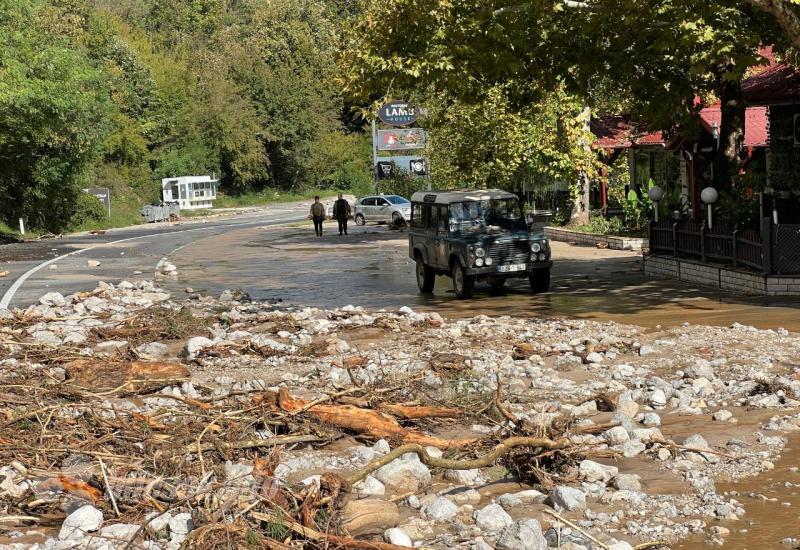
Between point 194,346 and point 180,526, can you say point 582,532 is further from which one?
point 194,346

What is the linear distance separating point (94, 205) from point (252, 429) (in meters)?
60.1

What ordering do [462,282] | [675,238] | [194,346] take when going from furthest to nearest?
[675,238], [462,282], [194,346]

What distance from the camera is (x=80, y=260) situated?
3569 cm

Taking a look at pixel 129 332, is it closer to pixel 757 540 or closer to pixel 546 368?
pixel 546 368

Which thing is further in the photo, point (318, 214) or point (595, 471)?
point (318, 214)

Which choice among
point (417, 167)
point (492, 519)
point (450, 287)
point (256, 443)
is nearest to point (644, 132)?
point (450, 287)

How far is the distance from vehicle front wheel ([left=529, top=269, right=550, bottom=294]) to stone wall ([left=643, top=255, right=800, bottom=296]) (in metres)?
2.96

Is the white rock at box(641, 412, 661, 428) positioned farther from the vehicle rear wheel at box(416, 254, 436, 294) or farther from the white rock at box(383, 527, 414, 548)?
the vehicle rear wheel at box(416, 254, 436, 294)

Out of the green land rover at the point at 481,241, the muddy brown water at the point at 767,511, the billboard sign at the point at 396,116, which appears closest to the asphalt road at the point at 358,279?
the green land rover at the point at 481,241

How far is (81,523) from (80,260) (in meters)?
30.0

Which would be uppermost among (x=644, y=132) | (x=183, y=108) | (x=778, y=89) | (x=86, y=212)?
(x=183, y=108)

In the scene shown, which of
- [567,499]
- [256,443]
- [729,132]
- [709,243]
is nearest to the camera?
[567,499]

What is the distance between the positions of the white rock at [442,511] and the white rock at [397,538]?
456mm

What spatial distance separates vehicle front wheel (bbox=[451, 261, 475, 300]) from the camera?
2092 cm
